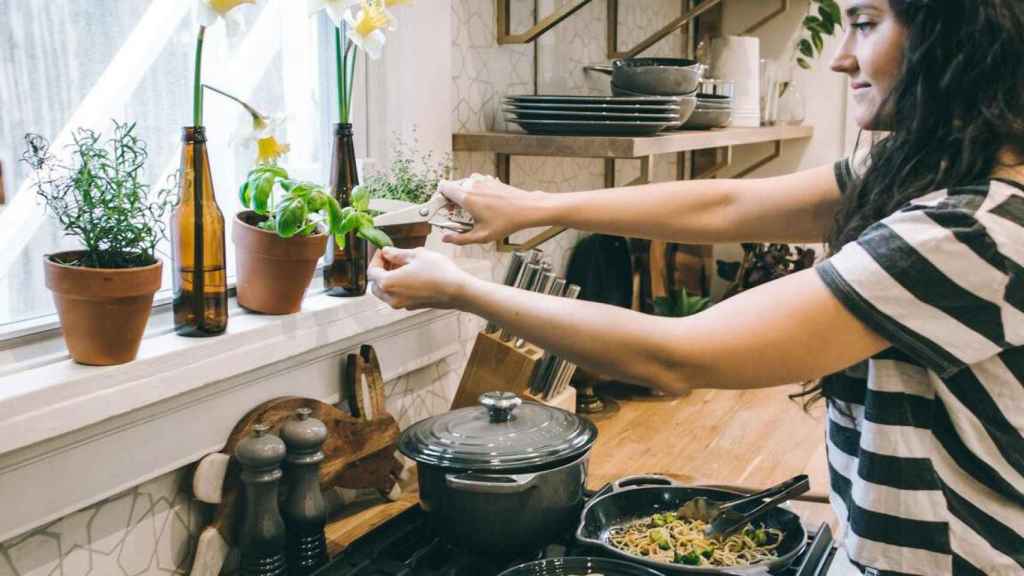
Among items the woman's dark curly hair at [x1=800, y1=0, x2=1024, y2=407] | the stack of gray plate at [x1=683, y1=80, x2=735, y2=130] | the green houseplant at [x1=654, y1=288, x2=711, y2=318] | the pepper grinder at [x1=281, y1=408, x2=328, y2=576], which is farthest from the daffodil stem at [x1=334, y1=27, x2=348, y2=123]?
the green houseplant at [x1=654, y1=288, x2=711, y2=318]

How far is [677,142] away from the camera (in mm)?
1877

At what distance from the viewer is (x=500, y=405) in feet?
4.40

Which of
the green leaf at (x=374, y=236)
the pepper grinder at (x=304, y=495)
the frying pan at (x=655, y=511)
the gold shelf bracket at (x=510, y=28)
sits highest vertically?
the gold shelf bracket at (x=510, y=28)

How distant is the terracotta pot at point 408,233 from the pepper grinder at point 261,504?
0.36 metres

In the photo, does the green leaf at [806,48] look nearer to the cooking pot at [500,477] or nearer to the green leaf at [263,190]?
the cooking pot at [500,477]

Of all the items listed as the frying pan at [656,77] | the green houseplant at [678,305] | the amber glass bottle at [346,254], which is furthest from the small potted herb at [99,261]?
the green houseplant at [678,305]

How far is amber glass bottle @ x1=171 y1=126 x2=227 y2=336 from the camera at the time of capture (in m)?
1.18

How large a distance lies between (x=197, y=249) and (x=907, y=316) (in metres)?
0.80

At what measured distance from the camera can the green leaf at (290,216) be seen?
48.9 inches

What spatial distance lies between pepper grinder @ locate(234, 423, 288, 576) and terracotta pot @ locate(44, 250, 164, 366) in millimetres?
202

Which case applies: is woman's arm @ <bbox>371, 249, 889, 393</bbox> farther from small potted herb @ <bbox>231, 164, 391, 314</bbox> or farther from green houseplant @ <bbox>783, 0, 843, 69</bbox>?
green houseplant @ <bbox>783, 0, 843, 69</bbox>

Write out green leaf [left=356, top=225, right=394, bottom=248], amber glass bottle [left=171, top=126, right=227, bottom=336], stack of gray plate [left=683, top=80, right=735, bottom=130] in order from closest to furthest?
1. amber glass bottle [left=171, top=126, right=227, bottom=336]
2. green leaf [left=356, top=225, right=394, bottom=248]
3. stack of gray plate [left=683, top=80, right=735, bottom=130]

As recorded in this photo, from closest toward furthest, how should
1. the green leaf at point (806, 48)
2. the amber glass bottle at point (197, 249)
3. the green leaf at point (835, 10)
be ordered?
1. the amber glass bottle at point (197, 249)
2. the green leaf at point (835, 10)
3. the green leaf at point (806, 48)

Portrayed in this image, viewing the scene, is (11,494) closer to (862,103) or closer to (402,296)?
(402,296)
